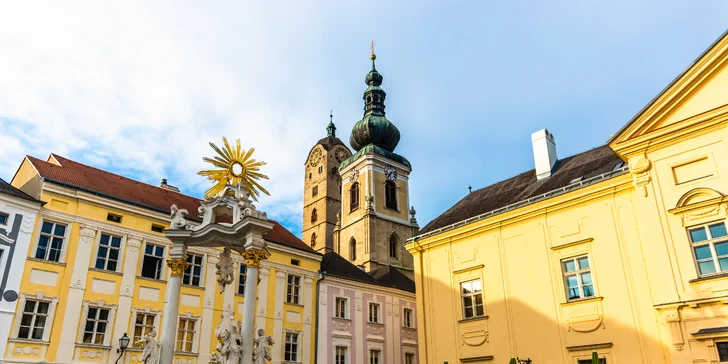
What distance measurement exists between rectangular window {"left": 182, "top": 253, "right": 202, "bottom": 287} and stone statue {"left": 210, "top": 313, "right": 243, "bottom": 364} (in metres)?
9.17

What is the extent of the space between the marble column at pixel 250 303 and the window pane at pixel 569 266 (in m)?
10.9

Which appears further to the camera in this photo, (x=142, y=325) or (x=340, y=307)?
(x=340, y=307)

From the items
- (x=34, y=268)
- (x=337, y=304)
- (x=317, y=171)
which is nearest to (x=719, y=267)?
(x=337, y=304)

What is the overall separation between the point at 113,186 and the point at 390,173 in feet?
101

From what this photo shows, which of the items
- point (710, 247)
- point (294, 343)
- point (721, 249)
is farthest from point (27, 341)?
point (721, 249)

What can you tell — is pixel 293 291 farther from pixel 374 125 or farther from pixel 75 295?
pixel 374 125

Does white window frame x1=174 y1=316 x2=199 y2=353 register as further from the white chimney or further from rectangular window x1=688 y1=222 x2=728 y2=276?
rectangular window x1=688 y1=222 x2=728 y2=276

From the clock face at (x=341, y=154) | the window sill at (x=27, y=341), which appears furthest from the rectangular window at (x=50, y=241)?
the clock face at (x=341, y=154)

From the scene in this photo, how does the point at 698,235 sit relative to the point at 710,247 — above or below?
above

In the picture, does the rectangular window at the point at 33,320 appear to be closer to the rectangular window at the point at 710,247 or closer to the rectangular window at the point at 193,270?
the rectangular window at the point at 193,270

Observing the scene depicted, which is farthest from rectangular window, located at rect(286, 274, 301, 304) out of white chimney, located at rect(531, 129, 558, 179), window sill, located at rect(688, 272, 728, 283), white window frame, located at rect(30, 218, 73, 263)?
window sill, located at rect(688, 272, 728, 283)

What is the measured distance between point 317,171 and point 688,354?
2118 inches

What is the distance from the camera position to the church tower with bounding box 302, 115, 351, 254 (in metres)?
60.6

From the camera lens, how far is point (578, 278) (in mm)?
18703
